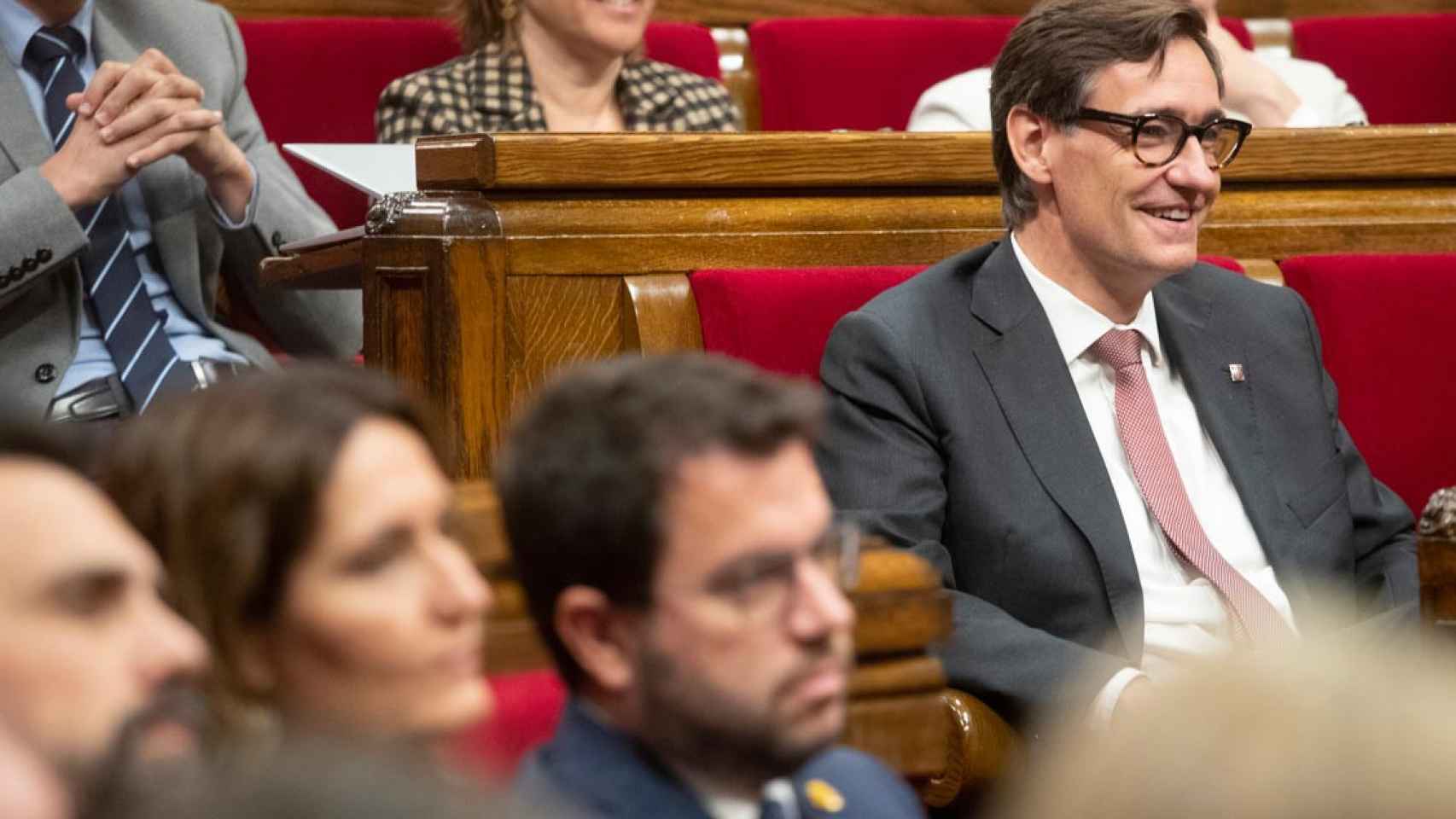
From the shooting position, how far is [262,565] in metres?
0.61

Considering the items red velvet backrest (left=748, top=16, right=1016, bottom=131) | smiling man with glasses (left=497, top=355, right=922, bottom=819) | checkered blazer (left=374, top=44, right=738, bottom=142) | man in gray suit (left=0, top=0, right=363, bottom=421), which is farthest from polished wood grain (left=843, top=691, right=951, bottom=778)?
red velvet backrest (left=748, top=16, right=1016, bottom=131)

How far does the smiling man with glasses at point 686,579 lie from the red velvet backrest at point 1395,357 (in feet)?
3.80

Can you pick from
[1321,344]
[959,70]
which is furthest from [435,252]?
[959,70]

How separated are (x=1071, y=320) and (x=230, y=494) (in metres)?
Answer: 1.03

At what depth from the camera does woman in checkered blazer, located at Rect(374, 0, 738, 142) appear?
207 centimetres

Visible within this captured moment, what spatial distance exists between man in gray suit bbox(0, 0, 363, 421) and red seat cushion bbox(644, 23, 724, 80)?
24.2 inches

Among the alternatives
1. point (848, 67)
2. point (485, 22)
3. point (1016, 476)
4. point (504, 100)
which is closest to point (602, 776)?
point (1016, 476)

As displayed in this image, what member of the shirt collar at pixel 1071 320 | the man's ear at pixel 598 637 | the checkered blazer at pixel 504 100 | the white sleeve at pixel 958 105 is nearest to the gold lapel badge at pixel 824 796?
the man's ear at pixel 598 637

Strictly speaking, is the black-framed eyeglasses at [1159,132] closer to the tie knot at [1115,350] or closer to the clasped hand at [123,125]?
the tie knot at [1115,350]

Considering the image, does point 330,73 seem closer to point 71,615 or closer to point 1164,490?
point 1164,490

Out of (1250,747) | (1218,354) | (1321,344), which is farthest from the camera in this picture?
(1321,344)

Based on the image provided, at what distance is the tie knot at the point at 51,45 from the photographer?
5.72 ft

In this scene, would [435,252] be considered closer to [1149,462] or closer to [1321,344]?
[1149,462]

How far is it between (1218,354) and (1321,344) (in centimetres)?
16
